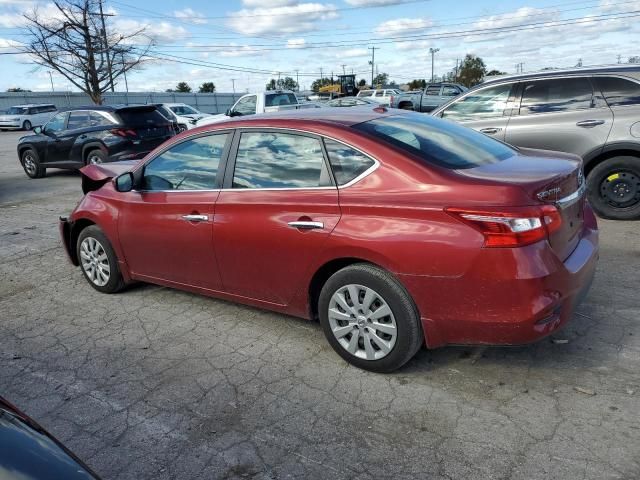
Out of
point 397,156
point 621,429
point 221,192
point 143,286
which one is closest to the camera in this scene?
point 621,429

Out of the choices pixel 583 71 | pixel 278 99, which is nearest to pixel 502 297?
pixel 583 71

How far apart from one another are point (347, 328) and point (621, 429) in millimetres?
1564

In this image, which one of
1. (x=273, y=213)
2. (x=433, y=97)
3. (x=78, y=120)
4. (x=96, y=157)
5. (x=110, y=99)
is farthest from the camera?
(x=110, y=99)

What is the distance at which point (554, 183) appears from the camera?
306 centimetres

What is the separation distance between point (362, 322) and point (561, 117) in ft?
16.0

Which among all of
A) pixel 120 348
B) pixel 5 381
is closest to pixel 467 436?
pixel 120 348

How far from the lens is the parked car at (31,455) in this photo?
1.61 m

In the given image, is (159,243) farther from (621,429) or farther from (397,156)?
(621,429)

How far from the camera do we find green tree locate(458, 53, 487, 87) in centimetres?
7431

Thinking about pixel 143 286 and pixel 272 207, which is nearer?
pixel 272 207

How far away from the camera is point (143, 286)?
518cm

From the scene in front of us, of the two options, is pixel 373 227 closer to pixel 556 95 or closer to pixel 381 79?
pixel 556 95

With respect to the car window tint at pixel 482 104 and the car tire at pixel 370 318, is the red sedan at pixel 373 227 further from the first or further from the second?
the car window tint at pixel 482 104

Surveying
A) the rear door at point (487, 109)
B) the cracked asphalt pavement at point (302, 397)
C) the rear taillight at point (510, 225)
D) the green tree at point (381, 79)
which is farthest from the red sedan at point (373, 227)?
the green tree at point (381, 79)
